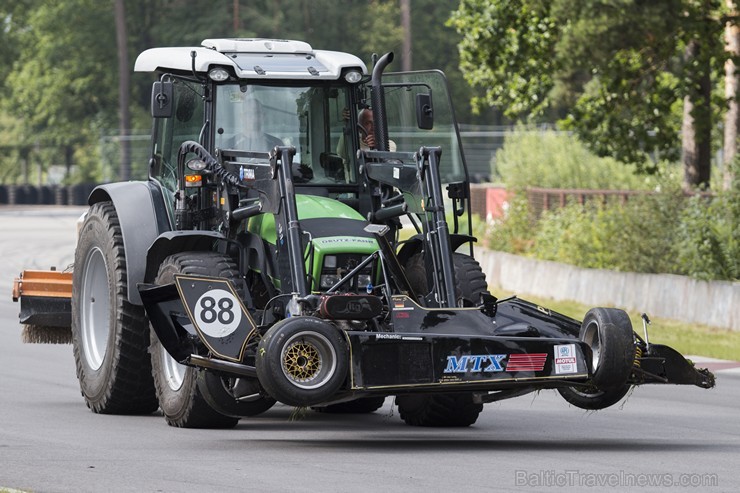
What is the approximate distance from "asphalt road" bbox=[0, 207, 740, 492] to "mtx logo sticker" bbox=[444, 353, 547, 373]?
0.56 meters

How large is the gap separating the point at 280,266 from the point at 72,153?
7068 cm

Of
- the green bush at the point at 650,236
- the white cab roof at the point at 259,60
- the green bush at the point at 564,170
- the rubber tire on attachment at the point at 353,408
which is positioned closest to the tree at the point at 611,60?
the green bush at the point at 650,236

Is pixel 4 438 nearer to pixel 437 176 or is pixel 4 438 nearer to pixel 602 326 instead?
pixel 437 176

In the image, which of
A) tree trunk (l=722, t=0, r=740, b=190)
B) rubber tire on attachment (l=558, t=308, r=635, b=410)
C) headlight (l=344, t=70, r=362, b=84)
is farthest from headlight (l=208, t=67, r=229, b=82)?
tree trunk (l=722, t=0, r=740, b=190)

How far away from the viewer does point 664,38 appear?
2522cm

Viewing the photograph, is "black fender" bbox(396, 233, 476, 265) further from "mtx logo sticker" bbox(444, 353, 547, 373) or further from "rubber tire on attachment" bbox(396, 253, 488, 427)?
"mtx logo sticker" bbox(444, 353, 547, 373)

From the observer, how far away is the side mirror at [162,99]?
11.7m

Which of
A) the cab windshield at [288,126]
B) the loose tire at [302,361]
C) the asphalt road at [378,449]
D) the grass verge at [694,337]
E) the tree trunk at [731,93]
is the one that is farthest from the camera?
the tree trunk at [731,93]

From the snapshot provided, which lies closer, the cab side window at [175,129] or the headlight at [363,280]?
the headlight at [363,280]

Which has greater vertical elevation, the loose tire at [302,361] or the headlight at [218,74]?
the headlight at [218,74]

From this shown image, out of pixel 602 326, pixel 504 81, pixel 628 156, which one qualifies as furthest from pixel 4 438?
pixel 504 81

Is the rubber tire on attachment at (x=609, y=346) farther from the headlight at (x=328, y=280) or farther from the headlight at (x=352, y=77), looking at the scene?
the headlight at (x=352, y=77)

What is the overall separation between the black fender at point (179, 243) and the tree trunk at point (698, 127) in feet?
52.4

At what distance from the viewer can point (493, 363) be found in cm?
1007
